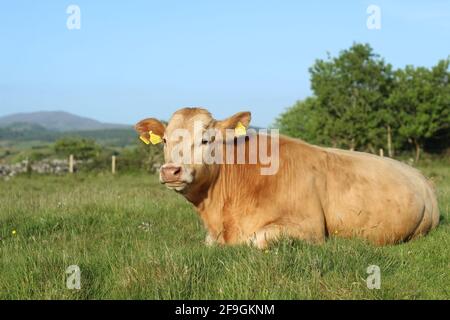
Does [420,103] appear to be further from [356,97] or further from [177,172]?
[177,172]

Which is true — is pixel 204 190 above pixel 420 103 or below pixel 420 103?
below

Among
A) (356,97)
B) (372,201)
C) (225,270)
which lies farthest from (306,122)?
(225,270)

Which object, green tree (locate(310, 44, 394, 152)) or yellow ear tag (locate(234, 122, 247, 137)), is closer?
yellow ear tag (locate(234, 122, 247, 137))

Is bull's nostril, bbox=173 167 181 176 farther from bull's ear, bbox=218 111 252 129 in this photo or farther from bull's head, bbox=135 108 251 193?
bull's ear, bbox=218 111 252 129

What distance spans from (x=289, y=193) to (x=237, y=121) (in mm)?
1190

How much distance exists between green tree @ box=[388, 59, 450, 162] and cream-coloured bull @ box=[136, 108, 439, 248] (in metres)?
44.6

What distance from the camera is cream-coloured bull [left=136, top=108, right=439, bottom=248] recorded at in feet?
22.9

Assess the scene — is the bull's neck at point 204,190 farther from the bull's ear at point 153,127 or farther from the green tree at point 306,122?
the green tree at point 306,122

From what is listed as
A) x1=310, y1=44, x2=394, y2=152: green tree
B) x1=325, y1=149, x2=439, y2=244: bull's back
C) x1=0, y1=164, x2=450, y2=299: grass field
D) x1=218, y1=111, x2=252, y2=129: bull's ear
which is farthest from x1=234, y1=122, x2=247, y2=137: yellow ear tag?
x1=310, y1=44, x2=394, y2=152: green tree

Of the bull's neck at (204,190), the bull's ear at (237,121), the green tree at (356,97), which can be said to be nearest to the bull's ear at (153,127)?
the bull's ear at (237,121)

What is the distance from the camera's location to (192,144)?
691 cm

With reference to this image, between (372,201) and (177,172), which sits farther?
(372,201)

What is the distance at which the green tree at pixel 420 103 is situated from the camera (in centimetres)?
5041
